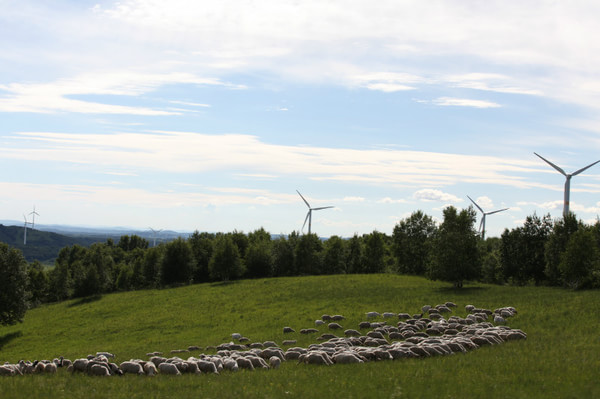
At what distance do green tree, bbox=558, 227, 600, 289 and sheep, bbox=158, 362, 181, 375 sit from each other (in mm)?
50183

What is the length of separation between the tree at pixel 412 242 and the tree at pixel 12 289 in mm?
63943

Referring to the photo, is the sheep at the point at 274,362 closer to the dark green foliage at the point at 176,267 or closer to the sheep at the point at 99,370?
the sheep at the point at 99,370

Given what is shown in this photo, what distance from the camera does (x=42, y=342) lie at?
56531 millimetres

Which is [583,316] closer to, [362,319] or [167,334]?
[362,319]

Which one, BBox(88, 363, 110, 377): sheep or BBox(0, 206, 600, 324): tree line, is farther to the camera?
BBox(0, 206, 600, 324): tree line

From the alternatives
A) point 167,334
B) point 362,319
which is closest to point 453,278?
point 362,319

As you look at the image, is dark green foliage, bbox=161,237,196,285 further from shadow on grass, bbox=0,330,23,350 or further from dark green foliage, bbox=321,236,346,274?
shadow on grass, bbox=0,330,23,350

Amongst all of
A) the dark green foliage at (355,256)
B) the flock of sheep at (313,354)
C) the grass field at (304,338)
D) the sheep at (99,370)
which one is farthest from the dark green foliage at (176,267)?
the sheep at (99,370)

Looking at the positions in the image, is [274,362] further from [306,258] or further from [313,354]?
[306,258]

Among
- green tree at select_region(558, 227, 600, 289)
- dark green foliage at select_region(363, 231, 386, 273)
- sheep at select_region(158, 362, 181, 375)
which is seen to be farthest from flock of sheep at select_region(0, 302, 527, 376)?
dark green foliage at select_region(363, 231, 386, 273)

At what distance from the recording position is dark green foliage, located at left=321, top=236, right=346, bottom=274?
107 metres

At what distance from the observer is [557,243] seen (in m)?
65.4

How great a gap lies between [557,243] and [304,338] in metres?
43.7

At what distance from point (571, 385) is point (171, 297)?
219ft
